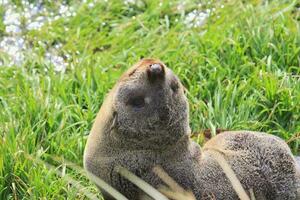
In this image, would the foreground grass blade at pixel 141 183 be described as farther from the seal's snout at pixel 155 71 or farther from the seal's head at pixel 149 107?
the seal's snout at pixel 155 71

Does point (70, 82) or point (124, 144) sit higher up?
point (124, 144)

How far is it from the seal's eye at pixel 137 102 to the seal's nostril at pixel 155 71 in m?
0.10

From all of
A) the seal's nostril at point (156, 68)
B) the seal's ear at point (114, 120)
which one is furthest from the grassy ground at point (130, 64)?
the seal's nostril at point (156, 68)

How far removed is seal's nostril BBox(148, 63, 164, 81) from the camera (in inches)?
125

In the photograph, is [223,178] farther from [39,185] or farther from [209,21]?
[209,21]

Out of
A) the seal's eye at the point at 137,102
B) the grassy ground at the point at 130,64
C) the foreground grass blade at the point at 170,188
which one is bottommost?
the grassy ground at the point at 130,64

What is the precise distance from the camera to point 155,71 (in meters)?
3.17

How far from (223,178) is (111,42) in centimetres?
277

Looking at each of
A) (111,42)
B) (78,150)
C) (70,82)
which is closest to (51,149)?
(78,150)

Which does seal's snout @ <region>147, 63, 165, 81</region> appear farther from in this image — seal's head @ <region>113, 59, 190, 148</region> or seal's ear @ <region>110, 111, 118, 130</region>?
seal's ear @ <region>110, 111, 118, 130</region>

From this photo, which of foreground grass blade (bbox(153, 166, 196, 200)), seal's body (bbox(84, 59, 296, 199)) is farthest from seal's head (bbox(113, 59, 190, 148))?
foreground grass blade (bbox(153, 166, 196, 200))

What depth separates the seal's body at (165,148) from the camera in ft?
10.7

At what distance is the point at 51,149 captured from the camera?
14.9 feet

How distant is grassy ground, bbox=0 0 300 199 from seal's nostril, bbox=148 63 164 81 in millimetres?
1135
